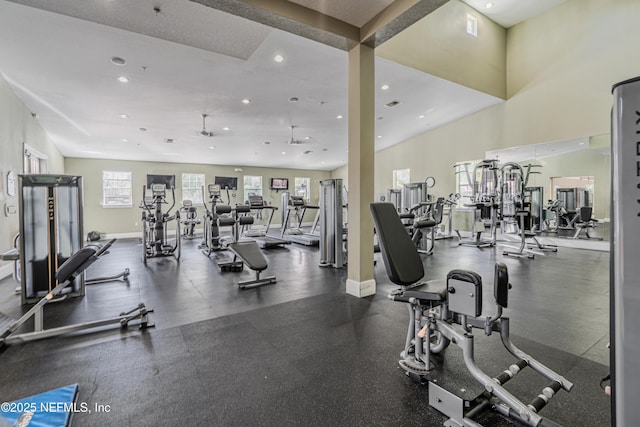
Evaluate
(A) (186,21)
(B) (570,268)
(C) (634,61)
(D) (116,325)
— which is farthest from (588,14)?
(D) (116,325)

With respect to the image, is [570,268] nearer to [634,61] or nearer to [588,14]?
[634,61]

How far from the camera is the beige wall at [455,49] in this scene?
5.38 meters

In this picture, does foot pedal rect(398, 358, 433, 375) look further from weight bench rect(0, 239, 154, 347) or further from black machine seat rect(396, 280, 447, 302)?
weight bench rect(0, 239, 154, 347)

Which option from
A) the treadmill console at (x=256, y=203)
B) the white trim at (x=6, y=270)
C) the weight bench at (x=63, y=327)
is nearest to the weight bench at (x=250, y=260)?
the weight bench at (x=63, y=327)

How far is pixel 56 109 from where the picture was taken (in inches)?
225

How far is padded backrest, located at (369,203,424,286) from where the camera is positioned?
6.24 feet

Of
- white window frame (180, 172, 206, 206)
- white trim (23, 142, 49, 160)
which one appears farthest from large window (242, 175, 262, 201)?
white trim (23, 142, 49, 160)

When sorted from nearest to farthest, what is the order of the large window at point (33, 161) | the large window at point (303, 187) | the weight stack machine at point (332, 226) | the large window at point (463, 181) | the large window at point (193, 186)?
the weight stack machine at point (332, 226), the large window at point (33, 161), the large window at point (463, 181), the large window at point (193, 186), the large window at point (303, 187)

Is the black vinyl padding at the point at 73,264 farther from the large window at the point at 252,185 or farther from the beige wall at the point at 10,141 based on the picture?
the large window at the point at 252,185

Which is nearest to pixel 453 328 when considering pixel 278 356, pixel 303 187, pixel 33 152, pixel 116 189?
pixel 278 356

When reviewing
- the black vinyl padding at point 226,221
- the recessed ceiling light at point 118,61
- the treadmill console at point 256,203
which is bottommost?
the black vinyl padding at point 226,221

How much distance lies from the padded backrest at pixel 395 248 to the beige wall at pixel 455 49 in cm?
400

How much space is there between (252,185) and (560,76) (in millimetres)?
10732

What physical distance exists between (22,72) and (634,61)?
35.9 feet
